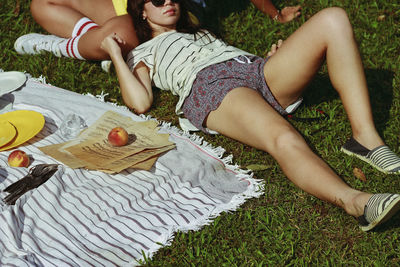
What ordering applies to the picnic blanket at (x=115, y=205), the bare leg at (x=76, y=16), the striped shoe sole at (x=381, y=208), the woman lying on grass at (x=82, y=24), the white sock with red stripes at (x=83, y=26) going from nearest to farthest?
the striped shoe sole at (x=381, y=208) < the picnic blanket at (x=115, y=205) < the woman lying on grass at (x=82, y=24) < the bare leg at (x=76, y=16) < the white sock with red stripes at (x=83, y=26)

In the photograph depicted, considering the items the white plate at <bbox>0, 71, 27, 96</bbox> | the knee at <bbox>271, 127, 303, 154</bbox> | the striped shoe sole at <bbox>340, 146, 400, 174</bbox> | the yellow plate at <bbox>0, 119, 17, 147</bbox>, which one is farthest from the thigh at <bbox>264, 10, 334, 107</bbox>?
the white plate at <bbox>0, 71, 27, 96</bbox>

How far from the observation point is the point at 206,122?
129 inches

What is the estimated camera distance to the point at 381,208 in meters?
2.28

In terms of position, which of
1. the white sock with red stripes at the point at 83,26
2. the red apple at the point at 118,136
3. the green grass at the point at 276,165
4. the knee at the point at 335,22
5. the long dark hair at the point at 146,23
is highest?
the knee at the point at 335,22

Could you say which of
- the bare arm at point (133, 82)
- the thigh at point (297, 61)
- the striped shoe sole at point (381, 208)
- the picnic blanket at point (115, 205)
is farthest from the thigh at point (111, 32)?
the striped shoe sole at point (381, 208)

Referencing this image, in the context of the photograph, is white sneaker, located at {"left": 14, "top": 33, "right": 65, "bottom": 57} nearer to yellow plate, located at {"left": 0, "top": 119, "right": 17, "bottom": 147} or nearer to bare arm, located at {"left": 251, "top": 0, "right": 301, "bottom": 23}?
yellow plate, located at {"left": 0, "top": 119, "right": 17, "bottom": 147}

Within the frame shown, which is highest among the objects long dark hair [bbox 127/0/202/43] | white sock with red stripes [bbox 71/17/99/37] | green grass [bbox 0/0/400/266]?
long dark hair [bbox 127/0/202/43]

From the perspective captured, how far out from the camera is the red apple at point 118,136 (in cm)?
303

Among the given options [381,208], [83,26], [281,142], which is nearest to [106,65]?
[83,26]

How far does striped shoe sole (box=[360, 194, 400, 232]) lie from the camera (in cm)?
225

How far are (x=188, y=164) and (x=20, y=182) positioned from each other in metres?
0.98

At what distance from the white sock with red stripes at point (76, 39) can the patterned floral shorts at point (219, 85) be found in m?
1.30

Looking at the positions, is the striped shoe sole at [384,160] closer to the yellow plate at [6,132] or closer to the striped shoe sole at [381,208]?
the striped shoe sole at [381,208]

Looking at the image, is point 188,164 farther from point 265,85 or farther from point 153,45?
point 153,45
